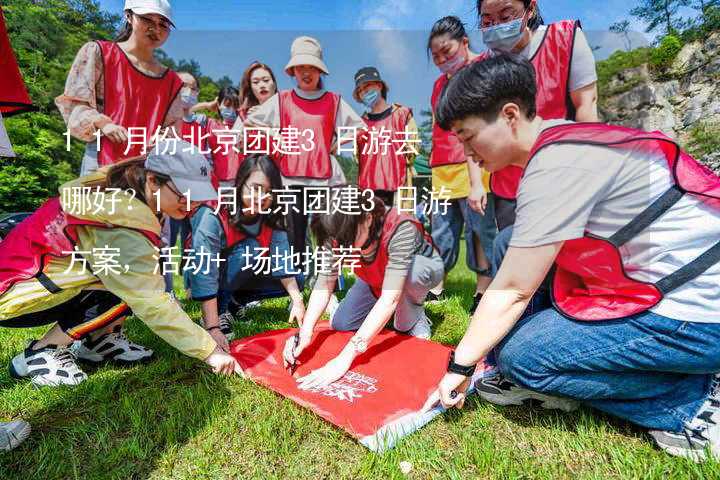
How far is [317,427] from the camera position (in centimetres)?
148

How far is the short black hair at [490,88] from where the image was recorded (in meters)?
1.19

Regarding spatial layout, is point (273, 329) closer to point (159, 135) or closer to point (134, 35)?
point (159, 135)

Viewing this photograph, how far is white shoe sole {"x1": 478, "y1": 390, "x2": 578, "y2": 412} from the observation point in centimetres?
151

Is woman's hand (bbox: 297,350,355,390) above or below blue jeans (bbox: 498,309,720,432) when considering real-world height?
below

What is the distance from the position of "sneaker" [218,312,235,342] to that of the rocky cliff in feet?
44.3

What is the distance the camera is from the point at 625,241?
3.93ft

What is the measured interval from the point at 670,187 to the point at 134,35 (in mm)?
2698

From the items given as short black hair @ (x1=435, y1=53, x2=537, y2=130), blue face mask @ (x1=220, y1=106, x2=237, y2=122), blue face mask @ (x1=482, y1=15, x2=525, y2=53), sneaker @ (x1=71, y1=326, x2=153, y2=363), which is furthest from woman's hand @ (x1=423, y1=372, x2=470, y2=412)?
blue face mask @ (x1=220, y1=106, x2=237, y2=122)

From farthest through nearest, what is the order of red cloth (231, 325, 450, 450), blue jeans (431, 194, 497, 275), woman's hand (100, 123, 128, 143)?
blue jeans (431, 194, 497, 275) < woman's hand (100, 123, 128, 143) < red cloth (231, 325, 450, 450)

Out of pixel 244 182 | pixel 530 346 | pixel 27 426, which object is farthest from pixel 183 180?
pixel 530 346

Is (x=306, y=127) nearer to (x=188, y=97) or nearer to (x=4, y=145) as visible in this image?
(x=188, y=97)

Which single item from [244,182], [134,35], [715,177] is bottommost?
[244,182]

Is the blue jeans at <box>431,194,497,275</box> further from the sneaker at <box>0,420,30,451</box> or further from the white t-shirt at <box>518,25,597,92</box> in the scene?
the sneaker at <box>0,420,30,451</box>

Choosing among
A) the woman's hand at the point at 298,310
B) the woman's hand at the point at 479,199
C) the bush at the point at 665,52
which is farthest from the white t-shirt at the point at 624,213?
the bush at the point at 665,52
